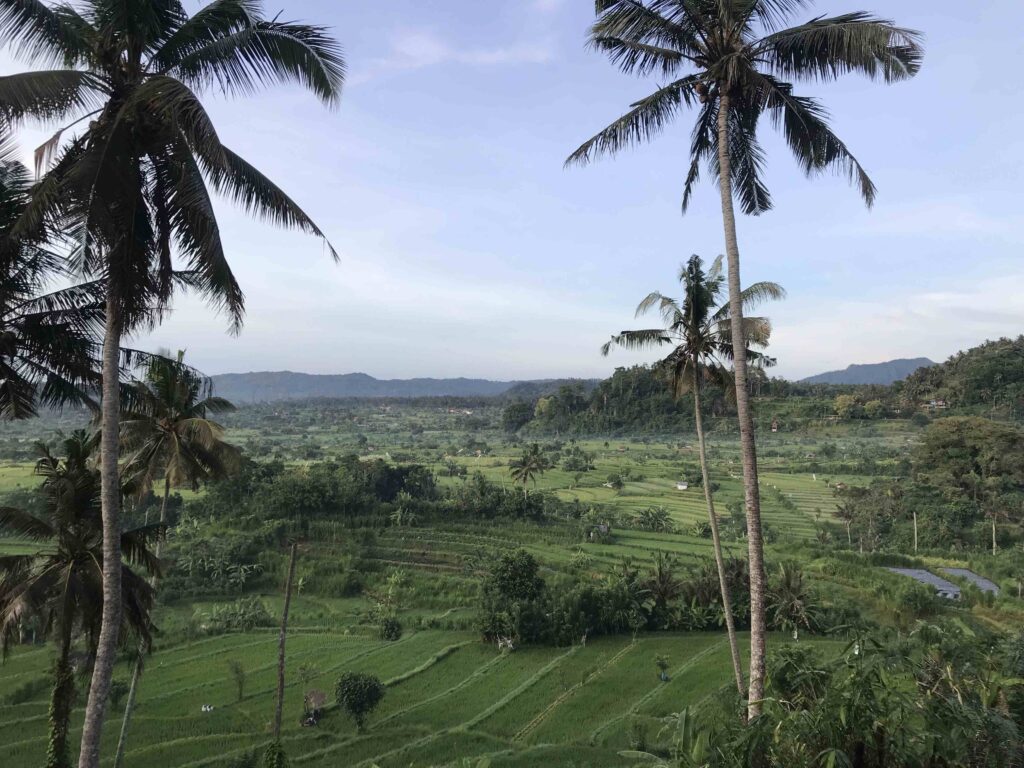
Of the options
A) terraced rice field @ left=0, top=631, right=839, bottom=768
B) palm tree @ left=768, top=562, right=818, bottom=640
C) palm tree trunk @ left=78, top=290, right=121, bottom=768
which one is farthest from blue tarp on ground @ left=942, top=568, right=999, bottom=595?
palm tree trunk @ left=78, top=290, right=121, bottom=768

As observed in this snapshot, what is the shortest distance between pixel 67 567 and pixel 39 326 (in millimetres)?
3768

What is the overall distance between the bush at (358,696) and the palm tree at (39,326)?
1106 cm

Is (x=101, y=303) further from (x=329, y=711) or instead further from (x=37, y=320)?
(x=329, y=711)

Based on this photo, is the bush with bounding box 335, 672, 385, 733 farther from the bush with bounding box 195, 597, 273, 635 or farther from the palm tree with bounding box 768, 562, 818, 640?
the palm tree with bounding box 768, 562, 818, 640

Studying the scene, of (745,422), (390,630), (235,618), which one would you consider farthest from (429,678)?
(745,422)

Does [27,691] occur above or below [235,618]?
above

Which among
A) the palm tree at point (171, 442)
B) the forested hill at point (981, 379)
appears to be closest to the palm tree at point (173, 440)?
the palm tree at point (171, 442)

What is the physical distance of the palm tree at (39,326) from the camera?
24.1 feet

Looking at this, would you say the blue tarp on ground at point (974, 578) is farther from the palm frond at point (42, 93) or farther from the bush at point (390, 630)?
the palm frond at point (42, 93)

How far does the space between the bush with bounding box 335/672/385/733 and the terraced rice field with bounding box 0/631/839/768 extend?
0.47 m

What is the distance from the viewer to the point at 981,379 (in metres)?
61.3

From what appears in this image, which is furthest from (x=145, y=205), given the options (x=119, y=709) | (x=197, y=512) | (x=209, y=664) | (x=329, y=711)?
(x=197, y=512)

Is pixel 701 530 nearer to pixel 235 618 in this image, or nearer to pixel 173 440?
pixel 235 618

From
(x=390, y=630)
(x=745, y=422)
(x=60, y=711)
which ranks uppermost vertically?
(x=745, y=422)
